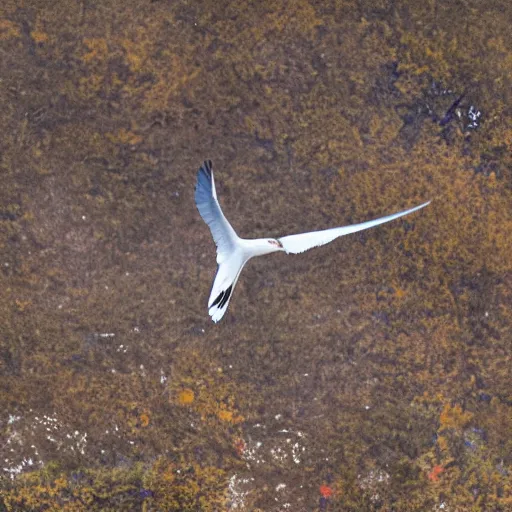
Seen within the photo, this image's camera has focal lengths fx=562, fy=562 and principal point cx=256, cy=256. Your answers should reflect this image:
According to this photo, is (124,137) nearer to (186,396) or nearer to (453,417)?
(186,396)

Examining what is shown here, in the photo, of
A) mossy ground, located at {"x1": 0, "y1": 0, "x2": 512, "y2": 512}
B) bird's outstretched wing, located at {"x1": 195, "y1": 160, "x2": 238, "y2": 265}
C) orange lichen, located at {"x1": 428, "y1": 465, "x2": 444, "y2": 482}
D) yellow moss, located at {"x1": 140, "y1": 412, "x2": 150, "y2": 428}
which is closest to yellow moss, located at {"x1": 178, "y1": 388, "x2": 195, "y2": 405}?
mossy ground, located at {"x1": 0, "y1": 0, "x2": 512, "y2": 512}

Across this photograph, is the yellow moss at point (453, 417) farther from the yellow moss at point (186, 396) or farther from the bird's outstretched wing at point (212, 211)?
the bird's outstretched wing at point (212, 211)

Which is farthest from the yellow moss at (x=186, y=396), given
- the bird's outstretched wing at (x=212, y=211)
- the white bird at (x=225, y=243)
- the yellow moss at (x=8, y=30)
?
the yellow moss at (x=8, y=30)

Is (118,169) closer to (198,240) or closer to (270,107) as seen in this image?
(198,240)

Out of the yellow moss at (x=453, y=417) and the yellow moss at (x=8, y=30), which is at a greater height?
the yellow moss at (x=8, y=30)

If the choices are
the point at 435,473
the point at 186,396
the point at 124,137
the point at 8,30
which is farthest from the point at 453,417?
the point at 8,30

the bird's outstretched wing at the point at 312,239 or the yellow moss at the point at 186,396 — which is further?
the yellow moss at the point at 186,396

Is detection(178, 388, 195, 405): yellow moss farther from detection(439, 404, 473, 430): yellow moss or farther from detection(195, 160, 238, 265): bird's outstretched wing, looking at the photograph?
detection(439, 404, 473, 430): yellow moss
